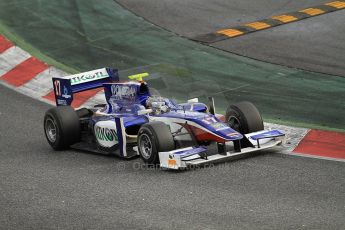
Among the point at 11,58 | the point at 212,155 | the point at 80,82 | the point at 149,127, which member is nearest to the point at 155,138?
the point at 149,127

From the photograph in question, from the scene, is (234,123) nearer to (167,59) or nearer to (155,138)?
(155,138)

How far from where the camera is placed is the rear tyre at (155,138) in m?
10.8

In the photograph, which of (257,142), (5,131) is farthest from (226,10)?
(257,142)

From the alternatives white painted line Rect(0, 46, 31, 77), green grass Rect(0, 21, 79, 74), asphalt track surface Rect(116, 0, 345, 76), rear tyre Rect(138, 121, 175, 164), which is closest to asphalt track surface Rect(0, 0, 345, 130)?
green grass Rect(0, 21, 79, 74)

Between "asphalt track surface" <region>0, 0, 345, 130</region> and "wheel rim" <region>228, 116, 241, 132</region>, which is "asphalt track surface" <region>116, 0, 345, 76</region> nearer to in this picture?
"asphalt track surface" <region>0, 0, 345, 130</region>

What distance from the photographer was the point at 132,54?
56.3 feet

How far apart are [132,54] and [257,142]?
21.2 feet

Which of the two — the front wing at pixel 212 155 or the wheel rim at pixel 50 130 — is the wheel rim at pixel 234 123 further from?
the wheel rim at pixel 50 130

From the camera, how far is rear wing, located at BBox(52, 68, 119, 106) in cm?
1296

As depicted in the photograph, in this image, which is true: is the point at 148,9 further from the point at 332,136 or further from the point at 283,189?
the point at 283,189

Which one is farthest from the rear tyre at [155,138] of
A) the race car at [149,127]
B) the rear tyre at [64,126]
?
the rear tyre at [64,126]

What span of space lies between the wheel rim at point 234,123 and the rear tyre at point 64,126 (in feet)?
7.43

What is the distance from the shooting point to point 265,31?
58.5ft

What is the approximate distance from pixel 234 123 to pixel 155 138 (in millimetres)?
1495
